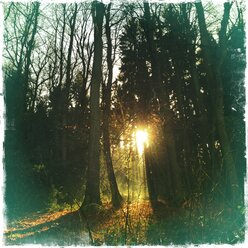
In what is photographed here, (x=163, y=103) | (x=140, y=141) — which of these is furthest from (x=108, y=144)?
(x=140, y=141)

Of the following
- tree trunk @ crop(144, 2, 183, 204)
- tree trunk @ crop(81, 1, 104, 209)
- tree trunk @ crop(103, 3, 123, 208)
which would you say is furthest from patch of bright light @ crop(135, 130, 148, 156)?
tree trunk @ crop(103, 3, 123, 208)

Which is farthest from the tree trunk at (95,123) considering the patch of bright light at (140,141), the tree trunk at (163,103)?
the patch of bright light at (140,141)

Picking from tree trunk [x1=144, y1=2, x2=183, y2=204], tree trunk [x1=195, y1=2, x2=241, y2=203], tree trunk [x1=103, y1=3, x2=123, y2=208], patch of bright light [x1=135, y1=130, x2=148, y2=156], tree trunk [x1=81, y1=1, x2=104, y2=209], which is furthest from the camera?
tree trunk [x1=103, y1=3, x2=123, y2=208]

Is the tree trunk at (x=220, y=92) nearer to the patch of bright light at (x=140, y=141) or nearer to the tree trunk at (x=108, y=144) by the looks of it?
the patch of bright light at (x=140, y=141)

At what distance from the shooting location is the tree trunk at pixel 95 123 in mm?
12484

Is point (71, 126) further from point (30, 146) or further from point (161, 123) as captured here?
point (161, 123)

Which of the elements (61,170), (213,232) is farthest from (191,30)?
(213,232)

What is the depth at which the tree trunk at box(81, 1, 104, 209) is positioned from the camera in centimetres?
1248

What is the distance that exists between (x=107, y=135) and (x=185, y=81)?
215 inches

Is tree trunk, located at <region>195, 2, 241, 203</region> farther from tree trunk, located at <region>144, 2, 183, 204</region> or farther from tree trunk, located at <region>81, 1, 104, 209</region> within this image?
tree trunk, located at <region>81, 1, 104, 209</region>

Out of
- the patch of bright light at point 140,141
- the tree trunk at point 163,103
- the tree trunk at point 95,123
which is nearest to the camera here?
the patch of bright light at point 140,141

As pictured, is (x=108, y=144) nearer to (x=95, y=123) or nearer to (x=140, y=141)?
(x=95, y=123)

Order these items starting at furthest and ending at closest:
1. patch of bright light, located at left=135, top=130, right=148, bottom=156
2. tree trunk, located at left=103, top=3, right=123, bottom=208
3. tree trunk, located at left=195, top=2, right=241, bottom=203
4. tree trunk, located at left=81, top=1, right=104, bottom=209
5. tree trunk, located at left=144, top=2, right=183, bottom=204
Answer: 1. tree trunk, located at left=103, top=3, right=123, bottom=208
2. tree trunk, located at left=144, top=2, right=183, bottom=204
3. tree trunk, located at left=81, top=1, right=104, bottom=209
4. tree trunk, located at left=195, top=2, right=241, bottom=203
5. patch of bright light, located at left=135, top=130, right=148, bottom=156

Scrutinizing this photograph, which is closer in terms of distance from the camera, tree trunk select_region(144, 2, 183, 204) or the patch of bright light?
the patch of bright light
